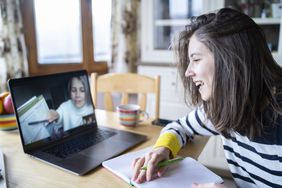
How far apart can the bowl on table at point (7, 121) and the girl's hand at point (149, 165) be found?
0.57 m

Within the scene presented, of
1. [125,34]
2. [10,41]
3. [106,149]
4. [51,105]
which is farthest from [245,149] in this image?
[125,34]

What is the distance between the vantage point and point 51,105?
0.97 metres

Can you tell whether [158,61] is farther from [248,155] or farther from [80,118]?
[248,155]

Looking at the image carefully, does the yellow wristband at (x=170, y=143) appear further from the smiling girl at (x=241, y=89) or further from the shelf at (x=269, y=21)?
the shelf at (x=269, y=21)

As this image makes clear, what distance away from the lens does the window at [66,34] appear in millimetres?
2238

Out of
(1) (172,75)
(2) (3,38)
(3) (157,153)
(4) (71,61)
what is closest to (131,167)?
(3) (157,153)

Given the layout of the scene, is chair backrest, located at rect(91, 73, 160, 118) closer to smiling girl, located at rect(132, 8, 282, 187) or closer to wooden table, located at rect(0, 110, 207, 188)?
wooden table, located at rect(0, 110, 207, 188)

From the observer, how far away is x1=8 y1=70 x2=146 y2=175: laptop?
2.84 feet

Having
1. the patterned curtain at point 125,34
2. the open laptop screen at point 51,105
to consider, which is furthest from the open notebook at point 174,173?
the patterned curtain at point 125,34

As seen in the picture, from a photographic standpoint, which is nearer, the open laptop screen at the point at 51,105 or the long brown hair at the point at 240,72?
the long brown hair at the point at 240,72

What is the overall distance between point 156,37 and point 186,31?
162 cm

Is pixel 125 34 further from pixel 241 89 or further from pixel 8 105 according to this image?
pixel 241 89

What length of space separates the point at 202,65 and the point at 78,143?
20.1 inches

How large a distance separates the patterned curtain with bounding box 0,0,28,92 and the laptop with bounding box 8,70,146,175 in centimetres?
117
